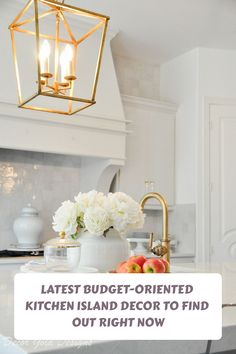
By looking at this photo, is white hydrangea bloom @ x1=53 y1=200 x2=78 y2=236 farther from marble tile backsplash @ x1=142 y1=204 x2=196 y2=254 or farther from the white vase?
marble tile backsplash @ x1=142 y1=204 x2=196 y2=254

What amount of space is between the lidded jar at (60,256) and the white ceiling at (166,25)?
8.18 feet

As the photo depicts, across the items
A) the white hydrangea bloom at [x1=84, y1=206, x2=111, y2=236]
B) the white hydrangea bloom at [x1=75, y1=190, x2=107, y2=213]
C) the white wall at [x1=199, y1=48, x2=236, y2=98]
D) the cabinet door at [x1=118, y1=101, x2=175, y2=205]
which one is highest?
the white wall at [x1=199, y1=48, x2=236, y2=98]

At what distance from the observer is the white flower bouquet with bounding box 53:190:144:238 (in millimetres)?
1781

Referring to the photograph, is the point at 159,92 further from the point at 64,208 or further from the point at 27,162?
the point at 64,208

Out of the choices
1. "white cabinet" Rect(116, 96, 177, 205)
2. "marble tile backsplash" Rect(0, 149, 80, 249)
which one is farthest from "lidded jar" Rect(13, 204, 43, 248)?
"white cabinet" Rect(116, 96, 177, 205)

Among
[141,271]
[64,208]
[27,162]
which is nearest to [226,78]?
[27,162]

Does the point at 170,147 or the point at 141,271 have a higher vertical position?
the point at 170,147

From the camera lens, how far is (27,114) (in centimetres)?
351

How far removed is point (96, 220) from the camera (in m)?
1.78

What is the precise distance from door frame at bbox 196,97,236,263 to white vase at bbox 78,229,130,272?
2.62m

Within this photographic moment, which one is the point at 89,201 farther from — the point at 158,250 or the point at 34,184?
the point at 34,184

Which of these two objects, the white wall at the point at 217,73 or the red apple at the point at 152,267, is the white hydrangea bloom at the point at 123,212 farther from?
the white wall at the point at 217,73

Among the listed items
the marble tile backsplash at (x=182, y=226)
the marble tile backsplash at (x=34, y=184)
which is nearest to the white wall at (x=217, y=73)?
the marble tile backsplash at (x=182, y=226)

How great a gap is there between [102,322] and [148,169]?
141 inches
